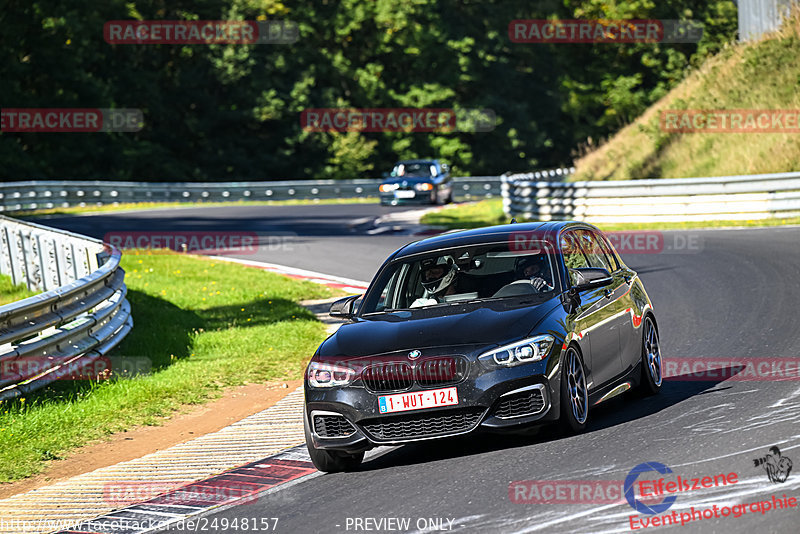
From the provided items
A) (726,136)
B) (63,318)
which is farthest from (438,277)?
(726,136)

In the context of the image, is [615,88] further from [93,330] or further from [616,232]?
[93,330]

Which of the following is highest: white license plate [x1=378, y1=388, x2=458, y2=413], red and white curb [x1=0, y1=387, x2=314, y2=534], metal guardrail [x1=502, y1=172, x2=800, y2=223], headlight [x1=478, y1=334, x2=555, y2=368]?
headlight [x1=478, y1=334, x2=555, y2=368]

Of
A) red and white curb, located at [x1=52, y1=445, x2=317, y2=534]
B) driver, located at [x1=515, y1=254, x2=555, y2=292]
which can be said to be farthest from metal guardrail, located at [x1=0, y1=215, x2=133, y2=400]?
driver, located at [x1=515, y1=254, x2=555, y2=292]

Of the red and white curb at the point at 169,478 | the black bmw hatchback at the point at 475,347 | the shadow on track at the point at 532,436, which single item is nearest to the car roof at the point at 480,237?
the black bmw hatchback at the point at 475,347

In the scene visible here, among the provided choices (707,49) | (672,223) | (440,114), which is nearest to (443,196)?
(672,223)

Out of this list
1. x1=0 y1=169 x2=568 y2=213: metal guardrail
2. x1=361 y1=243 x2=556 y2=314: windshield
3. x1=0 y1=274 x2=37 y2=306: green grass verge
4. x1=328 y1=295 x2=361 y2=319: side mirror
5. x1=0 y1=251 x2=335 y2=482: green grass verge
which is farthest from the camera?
x1=0 y1=169 x2=568 y2=213: metal guardrail

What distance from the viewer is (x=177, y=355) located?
1355 cm

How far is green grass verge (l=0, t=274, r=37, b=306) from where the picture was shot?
1783 centimetres

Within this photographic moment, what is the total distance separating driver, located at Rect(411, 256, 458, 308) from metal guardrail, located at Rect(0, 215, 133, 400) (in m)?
3.82

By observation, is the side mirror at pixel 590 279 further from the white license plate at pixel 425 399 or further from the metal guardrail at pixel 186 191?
the metal guardrail at pixel 186 191

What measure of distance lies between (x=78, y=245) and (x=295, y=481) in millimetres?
9820

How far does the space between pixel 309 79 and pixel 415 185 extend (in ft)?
86.9

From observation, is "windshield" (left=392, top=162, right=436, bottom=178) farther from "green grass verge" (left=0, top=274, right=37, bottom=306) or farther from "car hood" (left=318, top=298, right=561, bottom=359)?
"car hood" (left=318, top=298, right=561, bottom=359)

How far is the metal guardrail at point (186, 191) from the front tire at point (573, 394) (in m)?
34.6
